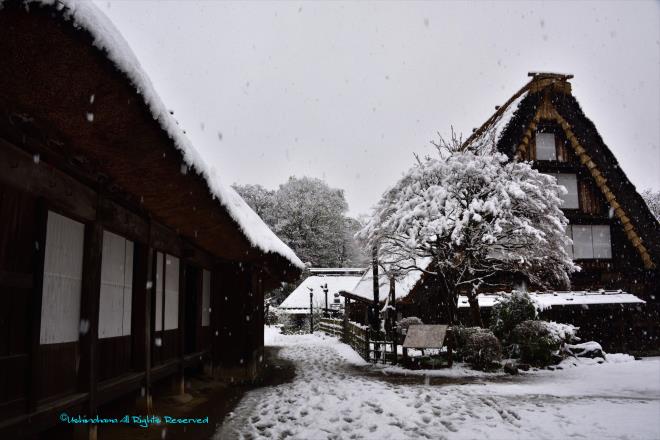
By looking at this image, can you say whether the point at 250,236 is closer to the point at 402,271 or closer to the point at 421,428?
the point at 421,428

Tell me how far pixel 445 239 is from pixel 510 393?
20.4 ft

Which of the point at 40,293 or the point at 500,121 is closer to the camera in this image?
the point at 40,293

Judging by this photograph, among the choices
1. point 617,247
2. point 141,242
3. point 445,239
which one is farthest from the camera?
point 617,247

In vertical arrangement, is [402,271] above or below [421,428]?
above

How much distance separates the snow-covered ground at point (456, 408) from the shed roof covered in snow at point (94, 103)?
3.67m

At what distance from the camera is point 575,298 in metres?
18.7

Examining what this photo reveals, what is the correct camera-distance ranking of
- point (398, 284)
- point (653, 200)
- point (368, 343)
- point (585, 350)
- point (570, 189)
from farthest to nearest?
point (653, 200)
point (570, 189)
point (398, 284)
point (368, 343)
point (585, 350)

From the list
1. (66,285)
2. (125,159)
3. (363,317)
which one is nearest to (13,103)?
(125,159)

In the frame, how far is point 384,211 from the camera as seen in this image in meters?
16.4

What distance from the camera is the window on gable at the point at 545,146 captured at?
2083cm

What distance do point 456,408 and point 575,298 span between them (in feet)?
41.2

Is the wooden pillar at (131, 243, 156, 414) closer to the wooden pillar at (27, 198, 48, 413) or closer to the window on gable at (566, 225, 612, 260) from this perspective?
the wooden pillar at (27, 198, 48, 413)

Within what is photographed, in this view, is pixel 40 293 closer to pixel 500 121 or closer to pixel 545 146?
pixel 500 121

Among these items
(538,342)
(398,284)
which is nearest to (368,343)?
(398,284)
